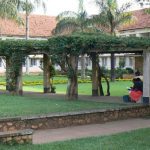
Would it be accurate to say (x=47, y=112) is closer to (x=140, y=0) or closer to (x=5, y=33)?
(x=140, y=0)

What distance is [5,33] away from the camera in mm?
54188

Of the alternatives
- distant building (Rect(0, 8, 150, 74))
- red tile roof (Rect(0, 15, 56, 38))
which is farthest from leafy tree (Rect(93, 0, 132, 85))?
red tile roof (Rect(0, 15, 56, 38))

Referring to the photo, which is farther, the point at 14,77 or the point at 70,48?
the point at 14,77

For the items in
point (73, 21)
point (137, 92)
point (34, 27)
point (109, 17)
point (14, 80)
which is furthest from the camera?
point (34, 27)

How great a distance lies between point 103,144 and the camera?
9719 mm

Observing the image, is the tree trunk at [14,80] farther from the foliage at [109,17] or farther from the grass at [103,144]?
the foliage at [109,17]

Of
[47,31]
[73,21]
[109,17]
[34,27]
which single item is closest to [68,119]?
[109,17]

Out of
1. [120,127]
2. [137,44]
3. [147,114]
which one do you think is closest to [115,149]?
[120,127]

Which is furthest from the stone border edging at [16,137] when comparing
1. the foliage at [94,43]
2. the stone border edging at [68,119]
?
the foliage at [94,43]

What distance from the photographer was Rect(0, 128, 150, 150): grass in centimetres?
928

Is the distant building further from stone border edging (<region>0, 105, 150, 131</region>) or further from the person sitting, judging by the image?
stone border edging (<region>0, 105, 150, 131</region>)

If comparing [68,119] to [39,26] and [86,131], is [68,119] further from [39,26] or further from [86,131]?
[39,26]

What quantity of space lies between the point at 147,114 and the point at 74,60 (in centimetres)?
448

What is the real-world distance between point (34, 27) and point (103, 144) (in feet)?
164
